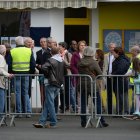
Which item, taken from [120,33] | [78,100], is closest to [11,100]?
[78,100]

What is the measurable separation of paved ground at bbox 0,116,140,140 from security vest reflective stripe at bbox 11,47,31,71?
4.60ft

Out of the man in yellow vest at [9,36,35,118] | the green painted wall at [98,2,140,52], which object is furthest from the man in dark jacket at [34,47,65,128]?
the green painted wall at [98,2,140,52]

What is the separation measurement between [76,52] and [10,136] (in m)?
5.19

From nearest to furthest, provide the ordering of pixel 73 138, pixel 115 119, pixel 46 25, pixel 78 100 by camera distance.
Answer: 1. pixel 73 138
2. pixel 78 100
3. pixel 115 119
4. pixel 46 25

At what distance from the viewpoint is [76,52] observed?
18578 mm

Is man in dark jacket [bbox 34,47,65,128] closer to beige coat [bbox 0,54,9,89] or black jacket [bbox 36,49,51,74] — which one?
beige coat [bbox 0,54,9,89]

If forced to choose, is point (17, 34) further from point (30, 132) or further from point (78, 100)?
point (30, 132)

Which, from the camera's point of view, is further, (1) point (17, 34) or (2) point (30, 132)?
(1) point (17, 34)

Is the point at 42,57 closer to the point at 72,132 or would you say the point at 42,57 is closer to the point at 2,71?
the point at 2,71

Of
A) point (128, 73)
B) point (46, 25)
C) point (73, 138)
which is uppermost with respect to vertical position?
point (46, 25)

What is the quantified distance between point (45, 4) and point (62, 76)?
4.64 meters

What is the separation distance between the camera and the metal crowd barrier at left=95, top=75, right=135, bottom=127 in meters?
16.2

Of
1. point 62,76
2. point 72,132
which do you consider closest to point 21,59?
point 62,76

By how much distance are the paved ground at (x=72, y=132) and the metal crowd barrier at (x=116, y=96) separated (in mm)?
318
